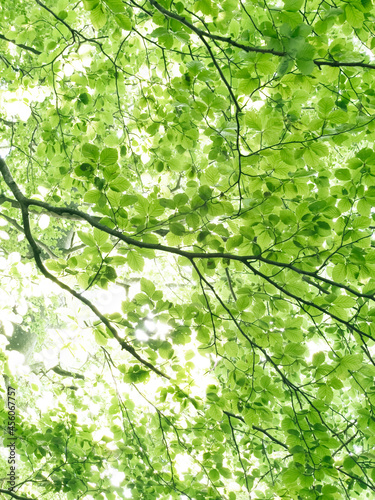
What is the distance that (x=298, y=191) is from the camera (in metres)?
1.85

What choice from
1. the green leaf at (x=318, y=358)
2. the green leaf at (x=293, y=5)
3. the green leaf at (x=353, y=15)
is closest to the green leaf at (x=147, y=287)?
the green leaf at (x=318, y=358)

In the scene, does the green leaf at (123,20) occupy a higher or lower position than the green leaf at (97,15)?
lower

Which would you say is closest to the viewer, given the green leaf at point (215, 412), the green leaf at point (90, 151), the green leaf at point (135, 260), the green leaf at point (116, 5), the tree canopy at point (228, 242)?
the green leaf at point (116, 5)

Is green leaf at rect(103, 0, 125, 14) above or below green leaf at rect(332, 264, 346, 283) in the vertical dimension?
above

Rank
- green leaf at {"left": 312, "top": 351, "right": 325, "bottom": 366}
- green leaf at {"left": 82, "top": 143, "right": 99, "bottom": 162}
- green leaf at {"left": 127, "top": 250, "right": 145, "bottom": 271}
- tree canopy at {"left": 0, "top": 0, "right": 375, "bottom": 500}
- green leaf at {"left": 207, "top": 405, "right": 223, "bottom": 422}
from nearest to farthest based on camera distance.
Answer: green leaf at {"left": 82, "top": 143, "right": 99, "bottom": 162} → tree canopy at {"left": 0, "top": 0, "right": 375, "bottom": 500} → green leaf at {"left": 127, "top": 250, "right": 145, "bottom": 271} → green leaf at {"left": 312, "top": 351, "right": 325, "bottom": 366} → green leaf at {"left": 207, "top": 405, "right": 223, "bottom": 422}

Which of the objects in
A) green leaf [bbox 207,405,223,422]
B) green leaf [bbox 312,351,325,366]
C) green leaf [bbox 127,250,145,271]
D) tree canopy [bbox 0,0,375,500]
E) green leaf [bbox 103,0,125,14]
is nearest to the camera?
green leaf [bbox 103,0,125,14]

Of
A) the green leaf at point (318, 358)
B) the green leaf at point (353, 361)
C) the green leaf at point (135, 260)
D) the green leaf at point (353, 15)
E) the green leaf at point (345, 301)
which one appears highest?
the green leaf at point (353, 15)

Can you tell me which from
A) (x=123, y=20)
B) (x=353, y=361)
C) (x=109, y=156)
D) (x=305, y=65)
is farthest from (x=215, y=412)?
(x=123, y=20)

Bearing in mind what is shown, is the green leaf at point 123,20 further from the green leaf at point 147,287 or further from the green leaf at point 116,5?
the green leaf at point 147,287

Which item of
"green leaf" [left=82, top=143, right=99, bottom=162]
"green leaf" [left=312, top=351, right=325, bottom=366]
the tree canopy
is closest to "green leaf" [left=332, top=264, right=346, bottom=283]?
the tree canopy

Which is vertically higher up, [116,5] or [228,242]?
[116,5]

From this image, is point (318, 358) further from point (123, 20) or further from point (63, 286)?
point (123, 20)

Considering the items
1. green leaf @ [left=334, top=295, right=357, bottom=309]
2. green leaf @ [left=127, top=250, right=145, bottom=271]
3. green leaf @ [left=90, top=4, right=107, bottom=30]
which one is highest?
green leaf @ [left=90, top=4, right=107, bottom=30]

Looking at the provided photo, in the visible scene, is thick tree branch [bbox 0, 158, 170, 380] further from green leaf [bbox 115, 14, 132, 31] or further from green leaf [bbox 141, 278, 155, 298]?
green leaf [bbox 115, 14, 132, 31]
